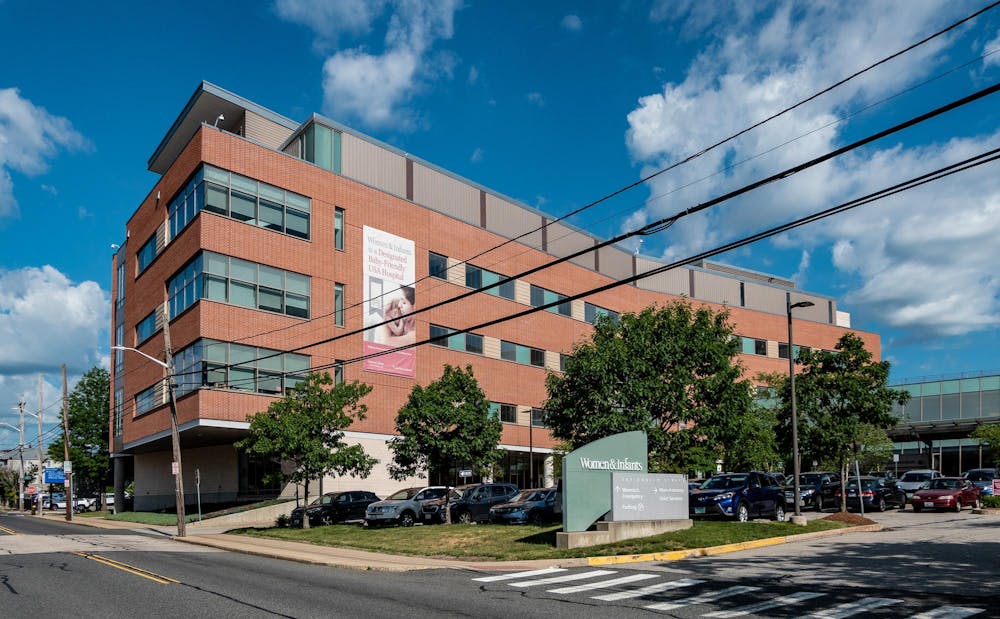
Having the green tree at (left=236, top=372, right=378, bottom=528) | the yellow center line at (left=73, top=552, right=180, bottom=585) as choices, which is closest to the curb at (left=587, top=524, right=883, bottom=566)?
the yellow center line at (left=73, top=552, right=180, bottom=585)

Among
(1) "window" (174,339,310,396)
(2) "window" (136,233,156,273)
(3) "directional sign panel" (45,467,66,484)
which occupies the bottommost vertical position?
(3) "directional sign panel" (45,467,66,484)

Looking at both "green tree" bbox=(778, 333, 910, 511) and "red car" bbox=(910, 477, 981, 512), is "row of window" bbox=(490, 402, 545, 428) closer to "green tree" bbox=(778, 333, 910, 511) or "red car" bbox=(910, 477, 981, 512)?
"green tree" bbox=(778, 333, 910, 511)

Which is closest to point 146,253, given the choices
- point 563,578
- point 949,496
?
point 563,578

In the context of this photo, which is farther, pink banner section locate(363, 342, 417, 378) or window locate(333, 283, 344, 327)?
pink banner section locate(363, 342, 417, 378)

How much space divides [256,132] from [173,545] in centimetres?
2770

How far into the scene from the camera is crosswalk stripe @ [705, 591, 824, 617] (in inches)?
469

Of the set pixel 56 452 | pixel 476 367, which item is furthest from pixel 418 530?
pixel 56 452

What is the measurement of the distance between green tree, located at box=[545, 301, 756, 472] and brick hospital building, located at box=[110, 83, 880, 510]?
7.01 metres

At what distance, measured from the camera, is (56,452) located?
9431 centimetres

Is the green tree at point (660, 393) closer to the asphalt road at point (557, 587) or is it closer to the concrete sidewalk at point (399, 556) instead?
the concrete sidewalk at point (399, 556)

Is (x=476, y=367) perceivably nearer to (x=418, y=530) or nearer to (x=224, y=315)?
(x=224, y=315)

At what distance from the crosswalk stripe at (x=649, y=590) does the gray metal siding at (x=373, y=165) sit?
36.3m

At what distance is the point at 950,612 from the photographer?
11.7 meters

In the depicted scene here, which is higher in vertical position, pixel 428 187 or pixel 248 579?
pixel 428 187
